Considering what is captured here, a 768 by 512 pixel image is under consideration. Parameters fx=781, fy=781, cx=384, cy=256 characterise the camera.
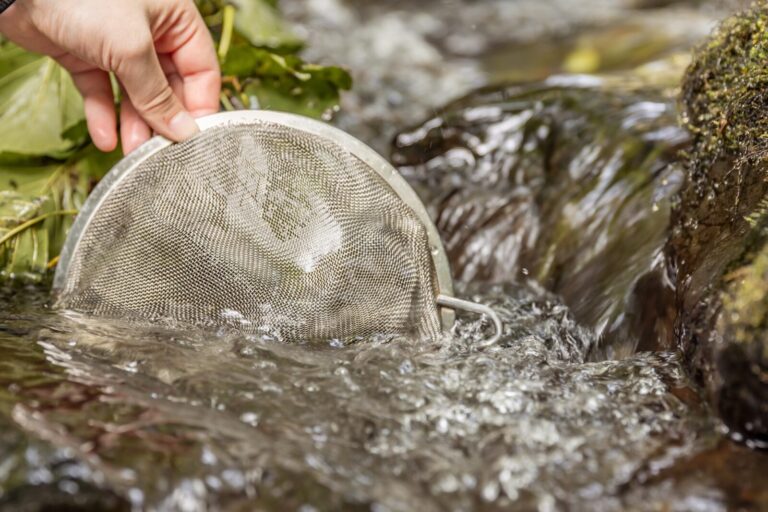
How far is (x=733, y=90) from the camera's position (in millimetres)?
2236

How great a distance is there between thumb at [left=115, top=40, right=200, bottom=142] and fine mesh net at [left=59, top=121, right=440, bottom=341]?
51 millimetres

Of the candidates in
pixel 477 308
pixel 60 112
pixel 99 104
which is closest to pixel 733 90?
pixel 477 308

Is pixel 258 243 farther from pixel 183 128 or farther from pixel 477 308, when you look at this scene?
pixel 477 308

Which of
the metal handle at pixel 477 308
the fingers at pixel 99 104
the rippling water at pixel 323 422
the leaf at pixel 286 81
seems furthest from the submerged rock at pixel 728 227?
the fingers at pixel 99 104

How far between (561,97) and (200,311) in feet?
7.15

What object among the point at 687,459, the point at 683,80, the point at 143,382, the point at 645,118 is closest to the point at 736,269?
the point at 687,459

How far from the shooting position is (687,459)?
5.17ft

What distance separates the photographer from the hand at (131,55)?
214 centimetres

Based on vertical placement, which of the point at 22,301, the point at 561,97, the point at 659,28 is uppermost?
the point at 659,28

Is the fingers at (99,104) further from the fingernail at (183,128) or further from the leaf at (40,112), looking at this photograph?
the fingernail at (183,128)

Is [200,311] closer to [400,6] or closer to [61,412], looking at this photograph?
[61,412]

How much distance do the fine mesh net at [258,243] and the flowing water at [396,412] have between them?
0.12 meters

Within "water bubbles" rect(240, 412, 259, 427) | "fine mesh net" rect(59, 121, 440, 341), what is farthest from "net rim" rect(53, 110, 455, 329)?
"water bubbles" rect(240, 412, 259, 427)

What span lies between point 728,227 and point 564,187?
1.20 m
